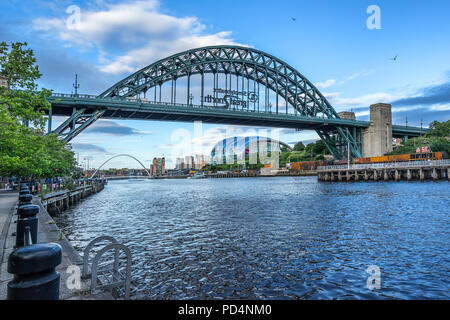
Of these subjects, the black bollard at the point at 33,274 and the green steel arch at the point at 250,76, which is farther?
the green steel arch at the point at 250,76

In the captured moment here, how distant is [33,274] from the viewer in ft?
8.67

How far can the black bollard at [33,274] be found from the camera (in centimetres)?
255

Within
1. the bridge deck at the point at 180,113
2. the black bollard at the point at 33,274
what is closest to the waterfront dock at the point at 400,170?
the bridge deck at the point at 180,113

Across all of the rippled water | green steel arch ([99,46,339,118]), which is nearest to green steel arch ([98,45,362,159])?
green steel arch ([99,46,339,118])

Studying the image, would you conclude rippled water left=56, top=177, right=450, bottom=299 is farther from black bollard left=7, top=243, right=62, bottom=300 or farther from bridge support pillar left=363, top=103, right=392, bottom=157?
Answer: bridge support pillar left=363, top=103, right=392, bottom=157

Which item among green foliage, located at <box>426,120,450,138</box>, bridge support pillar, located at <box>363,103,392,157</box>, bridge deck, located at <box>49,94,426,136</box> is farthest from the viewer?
green foliage, located at <box>426,120,450,138</box>

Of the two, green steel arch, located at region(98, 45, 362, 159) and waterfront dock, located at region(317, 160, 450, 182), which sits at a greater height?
green steel arch, located at region(98, 45, 362, 159)

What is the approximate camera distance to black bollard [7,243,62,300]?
2547 mm

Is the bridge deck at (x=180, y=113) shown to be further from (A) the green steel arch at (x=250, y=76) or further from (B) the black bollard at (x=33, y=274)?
(B) the black bollard at (x=33, y=274)

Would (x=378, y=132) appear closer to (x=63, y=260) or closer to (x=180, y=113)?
(x=180, y=113)

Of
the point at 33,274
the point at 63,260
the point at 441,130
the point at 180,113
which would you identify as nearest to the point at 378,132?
the point at 441,130

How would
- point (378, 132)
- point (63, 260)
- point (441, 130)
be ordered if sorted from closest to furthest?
point (63, 260), point (378, 132), point (441, 130)

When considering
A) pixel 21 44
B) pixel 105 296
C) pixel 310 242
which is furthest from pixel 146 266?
pixel 21 44
